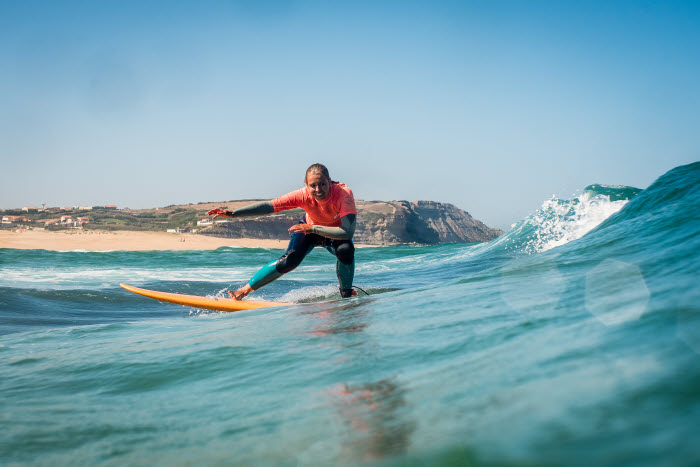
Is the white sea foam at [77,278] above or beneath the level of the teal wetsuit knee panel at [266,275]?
beneath

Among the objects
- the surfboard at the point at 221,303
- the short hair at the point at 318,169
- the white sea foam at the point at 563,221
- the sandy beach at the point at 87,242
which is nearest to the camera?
the short hair at the point at 318,169

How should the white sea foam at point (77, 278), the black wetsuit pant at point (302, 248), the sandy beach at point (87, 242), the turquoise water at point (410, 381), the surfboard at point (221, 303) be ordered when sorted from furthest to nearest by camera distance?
the sandy beach at point (87, 242)
the white sea foam at point (77, 278)
the surfboard at point (221, 303)
the black wetsuit pant at point (302, 248)
the turquoise water at point (410, 381)

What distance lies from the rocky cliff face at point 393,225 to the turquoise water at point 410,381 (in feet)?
161

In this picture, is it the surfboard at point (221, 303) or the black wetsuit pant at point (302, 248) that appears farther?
the surfboard at point (221, 303)

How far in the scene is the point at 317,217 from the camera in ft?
17.1

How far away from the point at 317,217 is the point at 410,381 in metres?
3.51

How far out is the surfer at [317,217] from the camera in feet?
15.7

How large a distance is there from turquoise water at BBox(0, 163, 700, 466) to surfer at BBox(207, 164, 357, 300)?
1078 millimetres

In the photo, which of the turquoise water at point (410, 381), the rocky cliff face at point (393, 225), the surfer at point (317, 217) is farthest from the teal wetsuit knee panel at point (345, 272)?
the rocky cliff face at point (393, 225)

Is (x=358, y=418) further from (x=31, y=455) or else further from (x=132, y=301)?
(x=132, y=301)

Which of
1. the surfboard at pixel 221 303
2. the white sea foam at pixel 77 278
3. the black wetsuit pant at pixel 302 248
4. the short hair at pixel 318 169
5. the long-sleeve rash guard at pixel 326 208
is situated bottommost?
the white sea foam at pixel 77 278

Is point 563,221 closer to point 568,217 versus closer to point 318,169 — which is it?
point 568,217

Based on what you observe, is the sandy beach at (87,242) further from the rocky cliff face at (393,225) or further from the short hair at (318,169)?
the short hair at (318,169)

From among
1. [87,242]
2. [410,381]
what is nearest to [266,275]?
[410,381]
